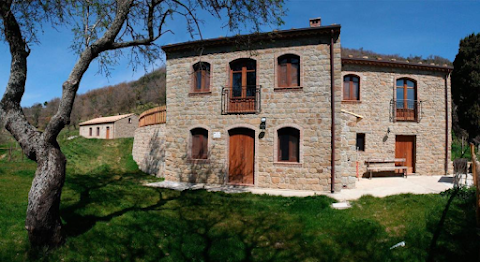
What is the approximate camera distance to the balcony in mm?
9844

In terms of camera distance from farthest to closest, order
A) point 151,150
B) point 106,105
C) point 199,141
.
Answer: point 106,105 < point 151,150 < point 199,141

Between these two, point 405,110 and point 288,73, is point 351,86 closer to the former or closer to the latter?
point 405,110

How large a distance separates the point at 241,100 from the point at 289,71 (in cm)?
213

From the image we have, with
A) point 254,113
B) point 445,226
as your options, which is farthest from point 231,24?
point 445,226

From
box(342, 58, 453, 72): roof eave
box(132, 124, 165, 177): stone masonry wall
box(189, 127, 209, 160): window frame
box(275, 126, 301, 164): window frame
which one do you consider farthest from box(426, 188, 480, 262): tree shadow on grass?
box(132, 124, 165, 177): stone masonry wall

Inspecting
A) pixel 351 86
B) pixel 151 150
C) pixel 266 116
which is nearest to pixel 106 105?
pixel 151 150

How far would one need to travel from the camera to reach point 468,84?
59.5 feet

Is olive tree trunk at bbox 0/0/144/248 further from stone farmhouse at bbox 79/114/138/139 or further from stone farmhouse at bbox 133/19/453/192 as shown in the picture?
stone farmhouse at bbox 79/114/138/139

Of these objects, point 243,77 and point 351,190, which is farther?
point 243,77

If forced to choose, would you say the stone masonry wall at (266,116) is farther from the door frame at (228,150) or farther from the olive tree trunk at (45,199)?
the olive tree trunk at (45,199)

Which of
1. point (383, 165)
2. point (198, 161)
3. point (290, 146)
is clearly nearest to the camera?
point (290, 146)

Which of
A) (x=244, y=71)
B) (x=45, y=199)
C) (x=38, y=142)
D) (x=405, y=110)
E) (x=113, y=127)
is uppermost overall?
(x=244, y=71)

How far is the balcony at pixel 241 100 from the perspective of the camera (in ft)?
32.3

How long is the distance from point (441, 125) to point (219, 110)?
12.0 m
